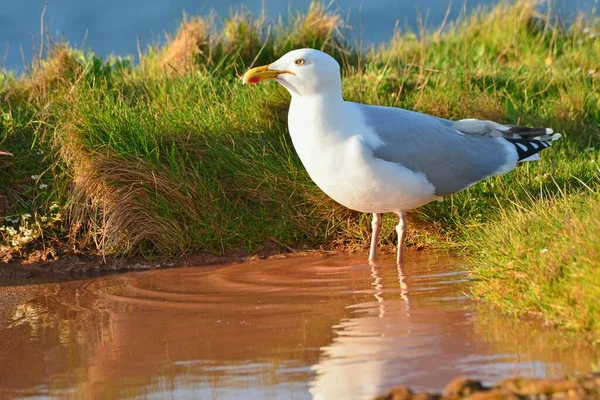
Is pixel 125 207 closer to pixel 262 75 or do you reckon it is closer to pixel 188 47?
pixel 262 75

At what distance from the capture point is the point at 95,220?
22.8 feet

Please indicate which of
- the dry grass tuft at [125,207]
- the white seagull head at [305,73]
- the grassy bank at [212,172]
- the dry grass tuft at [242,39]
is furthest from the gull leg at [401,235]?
the dry grass tuft at [242,39]

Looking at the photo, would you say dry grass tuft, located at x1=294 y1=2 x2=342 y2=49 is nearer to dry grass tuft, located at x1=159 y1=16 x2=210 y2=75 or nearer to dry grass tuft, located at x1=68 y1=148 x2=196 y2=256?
dry grass tuft, located at x1=159 y1=16 x2=210 y2=75

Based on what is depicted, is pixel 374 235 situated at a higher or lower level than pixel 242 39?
lower

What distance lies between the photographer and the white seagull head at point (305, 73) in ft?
20.1

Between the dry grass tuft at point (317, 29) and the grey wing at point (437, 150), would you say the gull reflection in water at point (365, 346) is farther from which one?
the dry grass tuft at point (317, 29)

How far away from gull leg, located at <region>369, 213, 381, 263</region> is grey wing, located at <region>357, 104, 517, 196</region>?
49 cm

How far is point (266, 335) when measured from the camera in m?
4.88

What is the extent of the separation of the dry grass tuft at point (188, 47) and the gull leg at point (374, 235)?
11.0ft

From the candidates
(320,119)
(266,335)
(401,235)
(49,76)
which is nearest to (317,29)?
(49,76)

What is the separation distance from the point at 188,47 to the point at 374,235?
12.5ft

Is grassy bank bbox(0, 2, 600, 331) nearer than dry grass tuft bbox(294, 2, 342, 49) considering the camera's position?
Yes

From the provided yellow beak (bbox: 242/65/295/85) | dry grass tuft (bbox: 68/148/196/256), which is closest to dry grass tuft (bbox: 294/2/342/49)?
dry grass tuft (bbox: 68/148/196/256)

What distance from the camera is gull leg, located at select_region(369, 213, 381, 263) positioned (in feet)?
21.7
